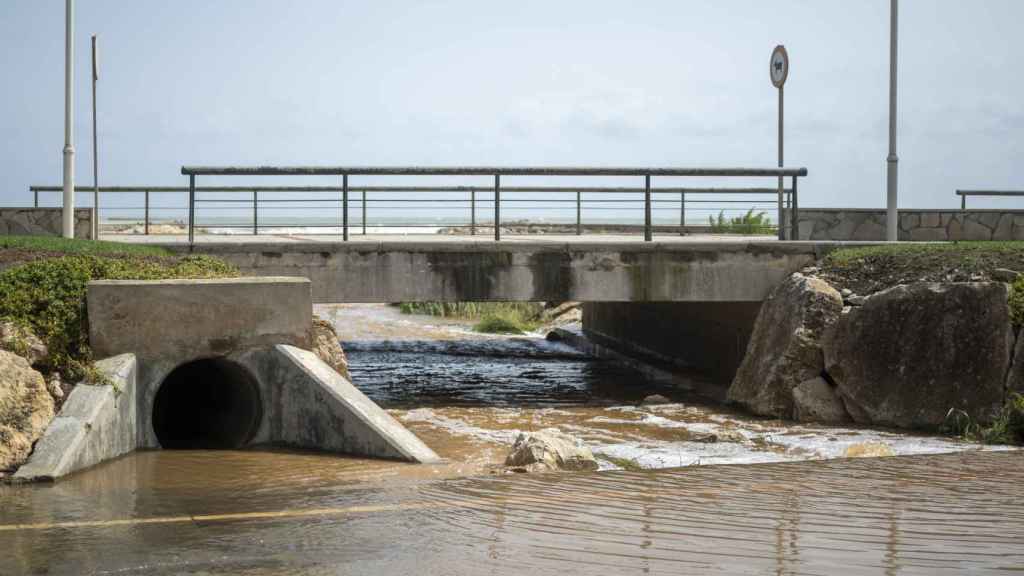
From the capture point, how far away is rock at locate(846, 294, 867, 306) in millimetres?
14203

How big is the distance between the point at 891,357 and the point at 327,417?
265 inches

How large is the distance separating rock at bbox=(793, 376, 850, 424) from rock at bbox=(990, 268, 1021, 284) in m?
2.22

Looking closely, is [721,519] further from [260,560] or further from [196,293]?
[196,293]

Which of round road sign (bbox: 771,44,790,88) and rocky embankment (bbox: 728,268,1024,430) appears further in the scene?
round road sign (bbox: 771,44,790,88)

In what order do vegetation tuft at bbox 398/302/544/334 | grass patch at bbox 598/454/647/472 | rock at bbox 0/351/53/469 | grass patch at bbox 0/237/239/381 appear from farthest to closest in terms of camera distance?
vegetation tuft at bbox 398/302/544/334 < grass patch at bbox 0/237/239/381 < grass patch at bbox 598/454/647/472 < rock at bbox 0/351/53/469

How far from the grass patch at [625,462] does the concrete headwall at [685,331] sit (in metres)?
6.83

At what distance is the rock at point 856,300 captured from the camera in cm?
1420

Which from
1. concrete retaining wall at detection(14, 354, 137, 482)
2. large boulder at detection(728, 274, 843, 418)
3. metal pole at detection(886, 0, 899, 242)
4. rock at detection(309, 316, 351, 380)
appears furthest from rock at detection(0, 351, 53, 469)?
metal pole at detection(886, 0, 899, 242)

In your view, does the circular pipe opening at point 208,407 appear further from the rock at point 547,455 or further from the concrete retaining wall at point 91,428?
the rock at point 547,455

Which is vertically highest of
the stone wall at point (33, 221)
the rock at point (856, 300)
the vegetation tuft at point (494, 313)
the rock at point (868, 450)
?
the stone wall at point (33, 221)

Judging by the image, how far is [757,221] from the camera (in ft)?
82.0

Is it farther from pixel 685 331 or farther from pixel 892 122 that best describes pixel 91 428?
pixel 892 122

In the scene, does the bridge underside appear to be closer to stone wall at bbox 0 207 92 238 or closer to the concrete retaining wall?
stone wall at bbox 0 207 92 238

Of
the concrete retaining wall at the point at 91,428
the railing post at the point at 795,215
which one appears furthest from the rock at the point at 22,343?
the railing post at the point at 795,215
